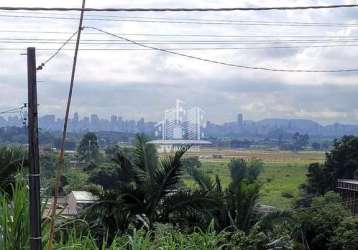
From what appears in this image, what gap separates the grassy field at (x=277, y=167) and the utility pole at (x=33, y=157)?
4389 cm

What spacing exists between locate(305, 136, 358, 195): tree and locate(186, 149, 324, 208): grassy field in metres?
3.19

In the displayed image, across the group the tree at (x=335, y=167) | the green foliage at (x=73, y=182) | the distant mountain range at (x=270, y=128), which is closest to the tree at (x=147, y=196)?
the green foliage at (x=73, y=182)

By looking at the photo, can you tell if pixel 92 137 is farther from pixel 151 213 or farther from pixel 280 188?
pixel 151 213

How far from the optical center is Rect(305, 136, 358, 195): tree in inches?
1778

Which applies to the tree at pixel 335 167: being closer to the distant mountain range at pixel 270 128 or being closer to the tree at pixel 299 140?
the distant mountain range at pixel 270 128

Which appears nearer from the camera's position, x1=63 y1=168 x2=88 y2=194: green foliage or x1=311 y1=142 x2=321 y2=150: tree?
x1=63 y1=168 x2=88 y2=194: green foliage

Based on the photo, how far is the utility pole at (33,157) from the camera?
4.29 metres

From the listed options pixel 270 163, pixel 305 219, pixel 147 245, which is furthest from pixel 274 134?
pixel 147 245

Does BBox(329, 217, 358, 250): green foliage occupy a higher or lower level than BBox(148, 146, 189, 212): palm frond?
lower

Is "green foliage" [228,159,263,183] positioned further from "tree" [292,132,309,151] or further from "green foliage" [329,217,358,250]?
"tree" [292,132,309,151]

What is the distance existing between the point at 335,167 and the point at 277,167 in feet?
166

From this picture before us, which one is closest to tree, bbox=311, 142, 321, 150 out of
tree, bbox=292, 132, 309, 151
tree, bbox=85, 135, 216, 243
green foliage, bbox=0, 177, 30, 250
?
tree, bbox=292, 132, 309, 151

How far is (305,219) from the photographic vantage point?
28688mm

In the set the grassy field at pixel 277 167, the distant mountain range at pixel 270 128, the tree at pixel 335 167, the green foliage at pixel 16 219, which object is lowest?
the grassy field at pixel 277 167
